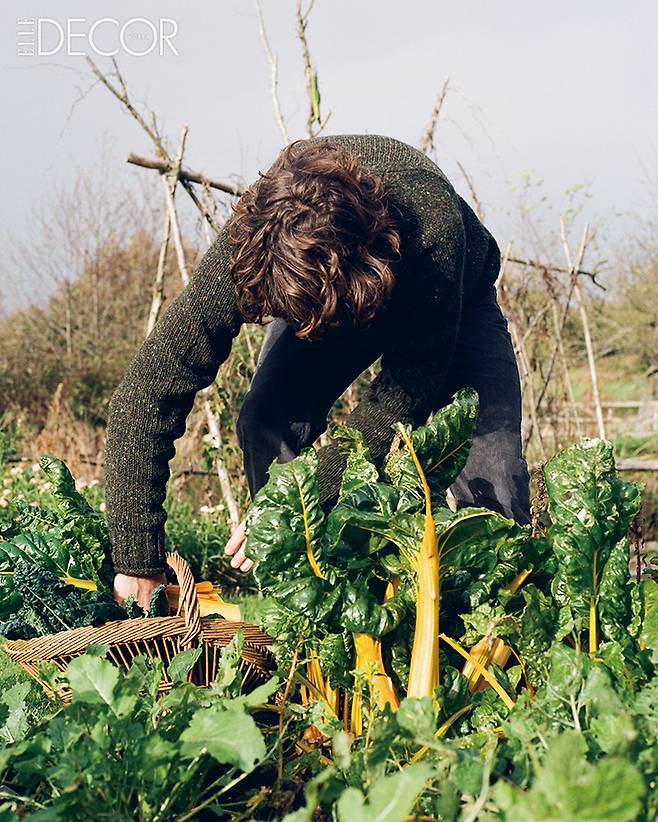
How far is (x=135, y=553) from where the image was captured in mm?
2020

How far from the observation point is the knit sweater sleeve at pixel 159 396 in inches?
81.3

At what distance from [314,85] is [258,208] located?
266 cm

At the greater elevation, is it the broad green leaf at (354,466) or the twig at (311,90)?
the twig at (311,90)

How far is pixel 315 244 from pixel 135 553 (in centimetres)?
81

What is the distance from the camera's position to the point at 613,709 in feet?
3.59

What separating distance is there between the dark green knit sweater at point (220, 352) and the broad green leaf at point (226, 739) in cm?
91

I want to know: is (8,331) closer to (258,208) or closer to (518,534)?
(258,208)

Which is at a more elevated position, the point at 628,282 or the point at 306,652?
the point at 628,282

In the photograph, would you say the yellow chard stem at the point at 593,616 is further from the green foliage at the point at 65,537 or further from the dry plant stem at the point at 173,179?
the dry plant stem at the point at 173,179

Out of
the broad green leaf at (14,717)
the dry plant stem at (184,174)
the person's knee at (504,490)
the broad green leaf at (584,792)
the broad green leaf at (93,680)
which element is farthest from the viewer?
the dry plant stem at (184,174)

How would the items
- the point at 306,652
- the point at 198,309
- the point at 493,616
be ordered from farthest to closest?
the point at 198,309, the point at 306,652, the point at 493,616

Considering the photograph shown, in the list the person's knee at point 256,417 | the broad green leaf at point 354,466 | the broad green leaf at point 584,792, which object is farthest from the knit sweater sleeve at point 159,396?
the broad green leaf at point 584,792

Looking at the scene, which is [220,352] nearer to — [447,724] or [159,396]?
[159,396]

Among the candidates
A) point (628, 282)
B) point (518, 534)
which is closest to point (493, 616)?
point (518, 534)
